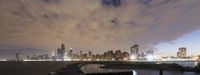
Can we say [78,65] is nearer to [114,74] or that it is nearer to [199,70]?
[114,74]

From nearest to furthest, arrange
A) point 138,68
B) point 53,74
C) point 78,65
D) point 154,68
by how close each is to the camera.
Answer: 1. point 53,74
2. point 78,65
3. point 154,68
4. point 138,68

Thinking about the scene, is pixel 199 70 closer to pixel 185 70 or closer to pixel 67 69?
pixel 185 70

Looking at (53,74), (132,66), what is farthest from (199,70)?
(53,74)

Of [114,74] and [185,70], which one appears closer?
[114,74]

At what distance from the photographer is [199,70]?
98.5 m

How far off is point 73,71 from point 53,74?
14.2 feet

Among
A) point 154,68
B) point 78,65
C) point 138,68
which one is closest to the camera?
point 78,65

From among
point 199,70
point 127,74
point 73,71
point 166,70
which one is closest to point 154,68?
point 166,70

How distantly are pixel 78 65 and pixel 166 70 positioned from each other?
44384 millimetres

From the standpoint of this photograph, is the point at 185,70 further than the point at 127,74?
Yes

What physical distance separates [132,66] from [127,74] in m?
36.7

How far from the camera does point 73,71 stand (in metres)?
63.3

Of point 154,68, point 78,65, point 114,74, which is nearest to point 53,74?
point 78,65

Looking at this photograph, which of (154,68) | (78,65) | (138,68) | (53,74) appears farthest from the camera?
(138,68)
